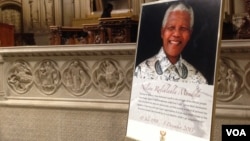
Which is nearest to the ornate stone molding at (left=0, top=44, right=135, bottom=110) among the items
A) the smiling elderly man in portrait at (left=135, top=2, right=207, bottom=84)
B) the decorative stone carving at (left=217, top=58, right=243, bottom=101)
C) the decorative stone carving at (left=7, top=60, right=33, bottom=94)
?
the decorative stone carving at (left=7, top=60, right=33, bottom=94)

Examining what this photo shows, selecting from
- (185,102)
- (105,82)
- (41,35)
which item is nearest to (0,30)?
(41,35)

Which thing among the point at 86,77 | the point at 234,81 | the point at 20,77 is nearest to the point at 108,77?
the point at 86,77

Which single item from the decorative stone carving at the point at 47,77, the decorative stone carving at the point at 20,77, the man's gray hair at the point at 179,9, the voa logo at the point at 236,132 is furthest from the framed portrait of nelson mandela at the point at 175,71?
the decorative stone carving at the point at 20,77

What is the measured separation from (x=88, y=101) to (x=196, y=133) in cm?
172

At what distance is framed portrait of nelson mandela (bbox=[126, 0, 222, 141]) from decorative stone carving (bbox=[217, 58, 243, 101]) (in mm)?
885

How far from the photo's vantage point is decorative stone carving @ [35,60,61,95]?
11.7 feet

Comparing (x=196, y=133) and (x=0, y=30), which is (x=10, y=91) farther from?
(x=196, y=133)

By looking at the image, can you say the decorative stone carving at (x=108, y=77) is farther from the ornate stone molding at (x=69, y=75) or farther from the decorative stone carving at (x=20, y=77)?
the decorative stone carving at (x=20, y=77)

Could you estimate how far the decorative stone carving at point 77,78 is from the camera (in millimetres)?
3451

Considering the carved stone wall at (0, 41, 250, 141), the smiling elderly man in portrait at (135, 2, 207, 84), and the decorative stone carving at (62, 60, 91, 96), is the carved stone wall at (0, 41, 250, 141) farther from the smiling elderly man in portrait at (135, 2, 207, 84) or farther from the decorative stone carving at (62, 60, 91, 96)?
the smiling elderly man in portrait at (135, 2, 207, 84)

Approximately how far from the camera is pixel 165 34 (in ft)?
6.95

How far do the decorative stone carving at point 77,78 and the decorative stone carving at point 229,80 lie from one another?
125 cm

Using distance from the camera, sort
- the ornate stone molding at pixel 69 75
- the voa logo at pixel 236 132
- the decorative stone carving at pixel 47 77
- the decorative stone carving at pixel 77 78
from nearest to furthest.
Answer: the voa logo at pixel 236 132 < the ornate stone molding at pixel 69 75 < the decorative stone carving at pixel 77 78 < the decorative stone carving at pixel 47 77

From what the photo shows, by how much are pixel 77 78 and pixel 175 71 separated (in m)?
1.63
